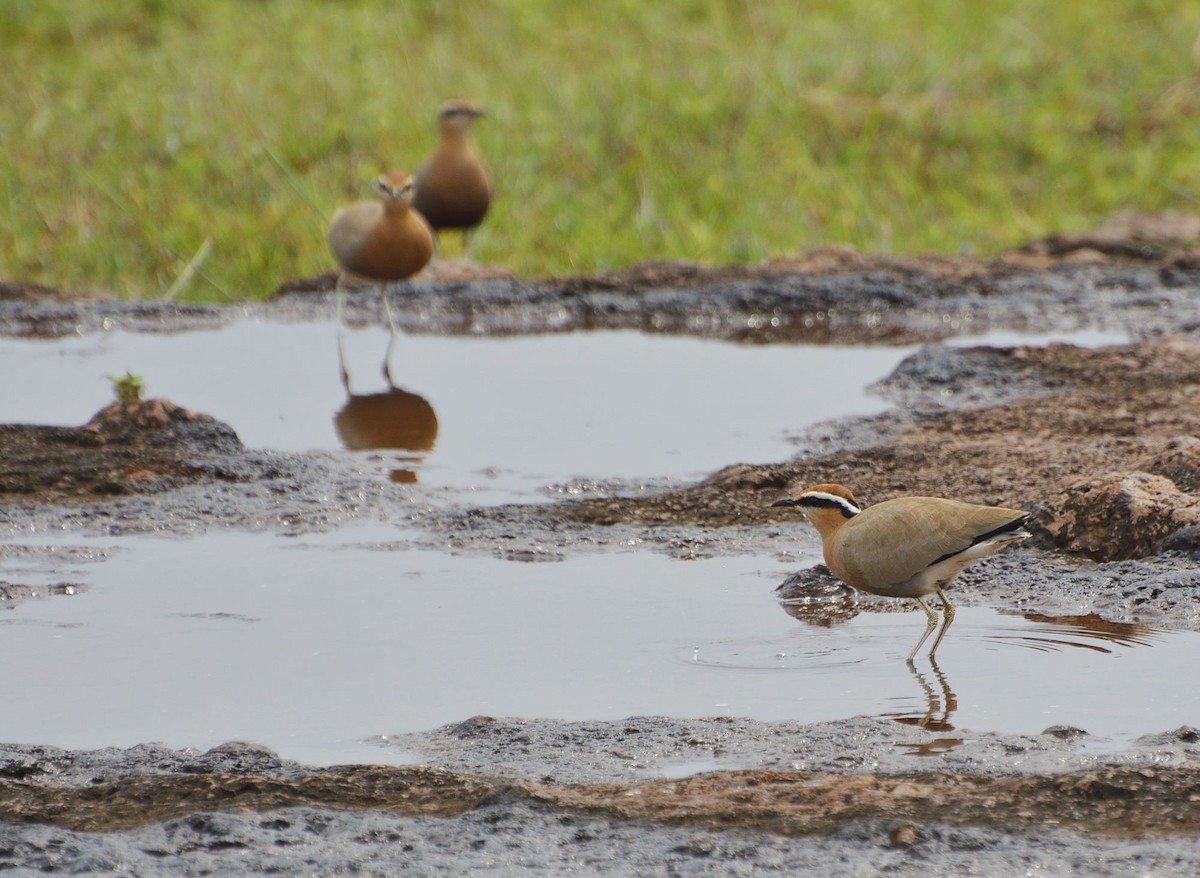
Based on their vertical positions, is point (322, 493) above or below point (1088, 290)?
below

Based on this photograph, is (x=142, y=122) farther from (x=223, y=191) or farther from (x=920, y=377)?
(x=920, y=377)

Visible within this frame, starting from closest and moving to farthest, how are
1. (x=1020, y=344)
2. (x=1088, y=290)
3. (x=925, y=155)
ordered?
1. (x=1020, y=344)
2. (x=1088, y=290)
3. (x=925, y=155)

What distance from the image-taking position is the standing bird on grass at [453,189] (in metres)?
10.6

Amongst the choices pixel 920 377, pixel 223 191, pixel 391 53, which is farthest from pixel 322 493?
pixel 391 53

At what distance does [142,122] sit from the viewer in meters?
12.7

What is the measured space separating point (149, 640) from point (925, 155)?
A: 8.91m

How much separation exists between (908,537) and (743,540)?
101cm

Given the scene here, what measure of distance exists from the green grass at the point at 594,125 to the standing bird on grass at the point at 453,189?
1.08ft

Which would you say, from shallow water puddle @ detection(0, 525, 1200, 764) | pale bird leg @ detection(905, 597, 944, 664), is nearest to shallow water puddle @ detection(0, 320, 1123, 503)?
shallow water puddle @ detection(0, 525, 1200, 764)

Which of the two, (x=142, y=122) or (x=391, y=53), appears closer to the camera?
(x=142, y=122)

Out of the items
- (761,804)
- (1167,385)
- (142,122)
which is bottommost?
(761,804)

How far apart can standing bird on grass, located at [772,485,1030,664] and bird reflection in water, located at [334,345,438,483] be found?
208cm

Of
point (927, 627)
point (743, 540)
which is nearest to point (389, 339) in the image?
point (743, 540)

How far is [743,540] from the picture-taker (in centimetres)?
541
